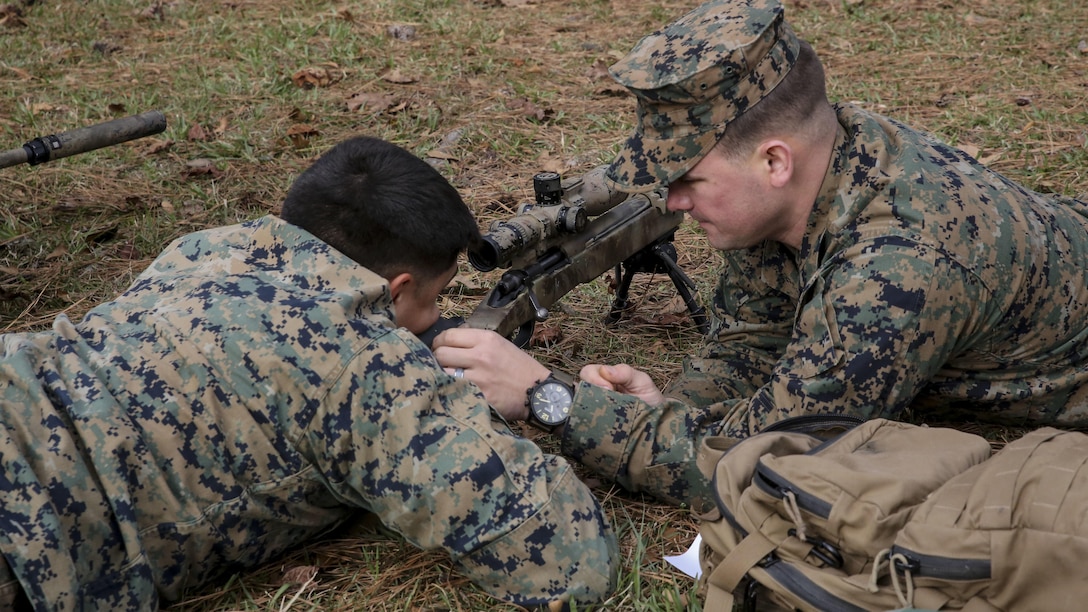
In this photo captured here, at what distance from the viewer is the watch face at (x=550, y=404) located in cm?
340

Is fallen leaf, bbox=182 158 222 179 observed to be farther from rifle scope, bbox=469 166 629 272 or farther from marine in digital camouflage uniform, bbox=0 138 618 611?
marine in digital camouflage uniform, bbox=0 138 618 611

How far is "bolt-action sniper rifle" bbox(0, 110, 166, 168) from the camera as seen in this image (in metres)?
4.57

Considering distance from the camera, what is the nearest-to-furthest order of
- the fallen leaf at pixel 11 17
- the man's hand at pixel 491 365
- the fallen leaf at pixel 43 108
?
the man's hand at pixel 491 365 → the fallen leaf at pixel 43 108 → the fallen leaf at pixel 11 17

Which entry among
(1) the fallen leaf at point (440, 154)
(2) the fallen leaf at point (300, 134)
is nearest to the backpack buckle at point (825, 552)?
(1) the fallen leaf at point (440, 154)

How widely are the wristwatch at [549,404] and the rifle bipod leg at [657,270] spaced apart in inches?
50.6

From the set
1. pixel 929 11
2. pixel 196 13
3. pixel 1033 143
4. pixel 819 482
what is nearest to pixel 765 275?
pixel 819 482

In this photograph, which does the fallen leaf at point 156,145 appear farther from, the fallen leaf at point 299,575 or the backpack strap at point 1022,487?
the backpack strap at point 1022,487

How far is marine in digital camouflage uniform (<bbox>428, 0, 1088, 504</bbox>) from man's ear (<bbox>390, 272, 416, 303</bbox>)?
43 cm

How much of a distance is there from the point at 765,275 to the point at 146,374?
2171 mm

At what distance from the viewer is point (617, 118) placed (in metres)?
7.24

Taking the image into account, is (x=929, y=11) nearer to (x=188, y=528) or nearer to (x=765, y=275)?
(x=765, y=275)

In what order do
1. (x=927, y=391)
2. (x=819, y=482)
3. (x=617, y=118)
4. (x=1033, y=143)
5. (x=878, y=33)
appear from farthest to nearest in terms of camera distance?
(x=878, y=33) → (x=617, y=118) → (x=1033, y=143) → (x=927, y=391) → (x=819, y=482)

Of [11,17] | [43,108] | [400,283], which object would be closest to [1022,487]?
[400,283]

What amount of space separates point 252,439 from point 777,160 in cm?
167
